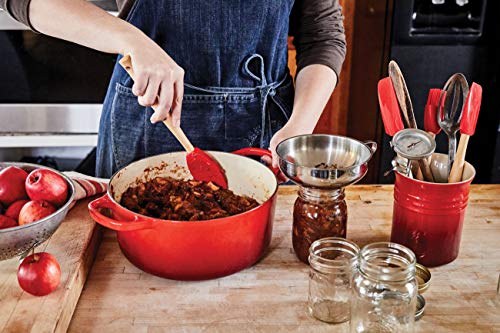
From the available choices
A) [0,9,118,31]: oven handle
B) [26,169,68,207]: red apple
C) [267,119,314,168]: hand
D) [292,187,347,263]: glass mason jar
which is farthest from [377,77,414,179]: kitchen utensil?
[0,9,118,31]: oven handle

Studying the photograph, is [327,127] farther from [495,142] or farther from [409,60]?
[495,142]

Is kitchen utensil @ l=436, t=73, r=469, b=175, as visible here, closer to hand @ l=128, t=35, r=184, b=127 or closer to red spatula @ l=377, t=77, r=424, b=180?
red spatula @ l=377, t=77, r=424, b=180

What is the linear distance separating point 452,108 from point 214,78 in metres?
0.53

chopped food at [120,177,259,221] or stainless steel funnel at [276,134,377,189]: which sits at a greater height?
stainless steel funnel at [276,134,377,189]

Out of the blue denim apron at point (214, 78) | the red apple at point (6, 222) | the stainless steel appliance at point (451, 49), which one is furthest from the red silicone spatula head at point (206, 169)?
the stainless steel appliance at point (451, 49)

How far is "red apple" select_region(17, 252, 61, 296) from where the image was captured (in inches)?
34.1

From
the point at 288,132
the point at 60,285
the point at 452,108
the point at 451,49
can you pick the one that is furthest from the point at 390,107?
the point at 451,49

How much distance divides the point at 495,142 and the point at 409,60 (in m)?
0.41

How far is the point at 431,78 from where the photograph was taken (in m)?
2.12

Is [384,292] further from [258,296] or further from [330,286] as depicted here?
[258,296]

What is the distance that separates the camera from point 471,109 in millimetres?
908

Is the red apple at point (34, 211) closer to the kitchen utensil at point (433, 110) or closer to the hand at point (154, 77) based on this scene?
the hand at point (154, 77)

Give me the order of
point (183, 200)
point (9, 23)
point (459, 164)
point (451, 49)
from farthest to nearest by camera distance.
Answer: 1. point (451, 49)
2. point (9, 23)
3. point (183, 200)
4. point (459, 164)

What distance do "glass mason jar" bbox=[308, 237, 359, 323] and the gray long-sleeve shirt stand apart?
581 millimetres
